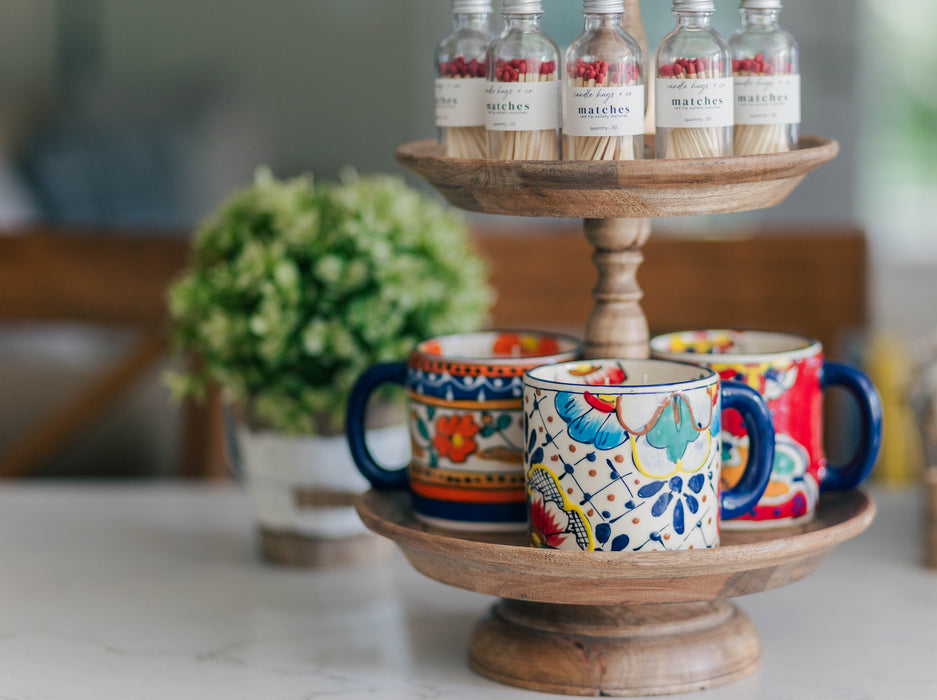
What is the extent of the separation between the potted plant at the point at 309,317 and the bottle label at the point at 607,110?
297mm

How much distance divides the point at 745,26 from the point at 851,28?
8.24 feet

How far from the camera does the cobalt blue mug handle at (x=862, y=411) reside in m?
0.70

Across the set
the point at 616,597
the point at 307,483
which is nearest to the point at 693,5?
the point at 616,597

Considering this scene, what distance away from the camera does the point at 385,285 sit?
0.88 meters

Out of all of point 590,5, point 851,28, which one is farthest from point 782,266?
point 851,28

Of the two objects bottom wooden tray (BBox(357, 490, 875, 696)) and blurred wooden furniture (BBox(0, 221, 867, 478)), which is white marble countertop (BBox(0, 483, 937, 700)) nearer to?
Answer: bottom wooden tray (BBox(357, 490, 875, 696))

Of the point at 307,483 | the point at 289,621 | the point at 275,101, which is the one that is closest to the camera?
the point at 289,621

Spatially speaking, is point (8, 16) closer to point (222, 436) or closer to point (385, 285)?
point (222, 436)

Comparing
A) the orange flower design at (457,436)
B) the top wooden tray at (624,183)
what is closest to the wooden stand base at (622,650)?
the orange flower design at (457,436)

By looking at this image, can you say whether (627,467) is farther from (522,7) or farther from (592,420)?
(522,7)

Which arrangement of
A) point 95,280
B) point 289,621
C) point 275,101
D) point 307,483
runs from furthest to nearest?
1. point 275,101
2. point 95,280
3. point 307,483
4. point 289,621

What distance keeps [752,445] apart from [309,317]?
0.38m

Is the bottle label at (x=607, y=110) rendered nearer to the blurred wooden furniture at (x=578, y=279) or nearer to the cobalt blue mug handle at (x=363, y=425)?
the cobalt blue mug handle at (x=363, y=425)

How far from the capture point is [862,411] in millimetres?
708
